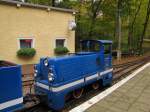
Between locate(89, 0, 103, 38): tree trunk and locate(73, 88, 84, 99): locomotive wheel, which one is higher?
locate(89, 0, 103, 38): tree trunk

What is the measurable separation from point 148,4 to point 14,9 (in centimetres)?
2325

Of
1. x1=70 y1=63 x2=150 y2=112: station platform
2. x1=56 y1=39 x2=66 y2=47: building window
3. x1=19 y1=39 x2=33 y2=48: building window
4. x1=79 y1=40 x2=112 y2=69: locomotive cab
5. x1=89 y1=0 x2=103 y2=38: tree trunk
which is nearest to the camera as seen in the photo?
x1=70 y1=63 x2=150 y2=112: station platform

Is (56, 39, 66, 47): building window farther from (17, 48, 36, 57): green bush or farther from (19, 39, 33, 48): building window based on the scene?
(17, 48, 36, 57): green bush

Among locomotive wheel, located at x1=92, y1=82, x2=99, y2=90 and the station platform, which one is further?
locomotive wheel, located at x1=92, y1=82, x2=99, y2=90

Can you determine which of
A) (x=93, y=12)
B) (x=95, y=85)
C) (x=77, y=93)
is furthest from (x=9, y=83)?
(x=93, y=12)

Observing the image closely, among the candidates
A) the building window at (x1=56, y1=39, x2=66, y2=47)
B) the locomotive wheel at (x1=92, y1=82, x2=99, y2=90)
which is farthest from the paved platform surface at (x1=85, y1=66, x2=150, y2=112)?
the building window at (x1=56, y1=39, x2=66, y2=47)

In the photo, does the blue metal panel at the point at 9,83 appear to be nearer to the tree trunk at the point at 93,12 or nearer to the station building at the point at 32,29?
the station building at the point at 32,29

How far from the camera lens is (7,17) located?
13.4m

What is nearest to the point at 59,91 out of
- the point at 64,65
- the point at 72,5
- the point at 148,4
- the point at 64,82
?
the point at 64,82

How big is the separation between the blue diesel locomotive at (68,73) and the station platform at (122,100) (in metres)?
0.74

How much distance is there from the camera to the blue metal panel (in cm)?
476

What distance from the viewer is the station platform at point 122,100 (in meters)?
7.25

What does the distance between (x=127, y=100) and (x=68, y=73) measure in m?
2.88

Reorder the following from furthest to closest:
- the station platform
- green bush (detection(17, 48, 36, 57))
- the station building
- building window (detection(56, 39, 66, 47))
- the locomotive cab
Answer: building window (detection(56, 39, 66, 47))
green bush (detection(17, 48, 36, 57))
the station building
the locomotive cab
the station platform
